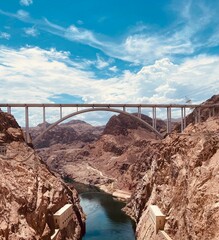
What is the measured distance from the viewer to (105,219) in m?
66.6

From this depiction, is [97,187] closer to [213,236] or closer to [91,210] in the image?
[91,210]

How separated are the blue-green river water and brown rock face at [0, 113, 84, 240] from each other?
3.41 meters

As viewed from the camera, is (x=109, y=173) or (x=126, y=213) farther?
(x=109, y=173)

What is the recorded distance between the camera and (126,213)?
70.4 metres

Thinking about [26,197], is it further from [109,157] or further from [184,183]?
[109,157]

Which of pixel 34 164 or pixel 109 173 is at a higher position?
pixel 34 164

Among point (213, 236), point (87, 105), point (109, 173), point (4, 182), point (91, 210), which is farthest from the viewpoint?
point (109, 173)

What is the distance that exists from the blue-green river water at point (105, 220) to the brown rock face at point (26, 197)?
3409 millimetres

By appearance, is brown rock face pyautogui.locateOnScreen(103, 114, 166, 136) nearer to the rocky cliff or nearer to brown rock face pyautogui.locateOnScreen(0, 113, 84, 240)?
the rocky cliff

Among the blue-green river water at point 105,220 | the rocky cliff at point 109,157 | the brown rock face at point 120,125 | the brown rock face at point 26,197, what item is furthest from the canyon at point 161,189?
the brown rock face at point 120,125

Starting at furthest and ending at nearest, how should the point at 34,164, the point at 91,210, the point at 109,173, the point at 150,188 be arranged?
the point at 109,173
the point at 91,210
the point at 150,188
the point at 34,164

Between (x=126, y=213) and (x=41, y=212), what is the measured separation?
32.4 m

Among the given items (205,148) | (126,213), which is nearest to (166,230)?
(205,148)

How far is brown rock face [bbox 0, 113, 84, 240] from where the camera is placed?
35.0 meters
